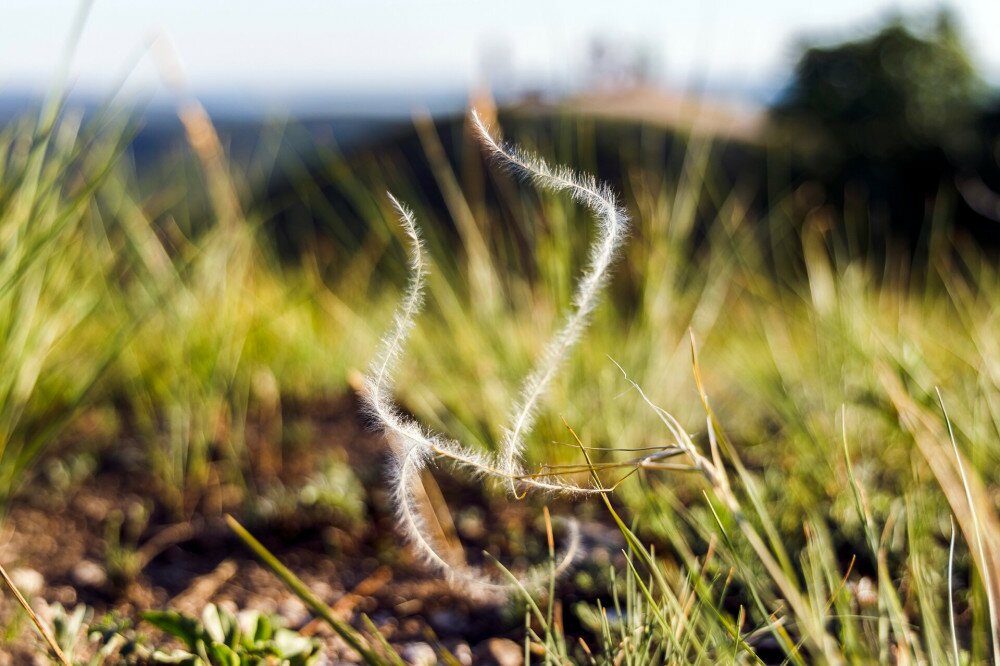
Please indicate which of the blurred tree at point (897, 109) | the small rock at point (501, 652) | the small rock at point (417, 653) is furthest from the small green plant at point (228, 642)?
the blurred tree at point (897, 109)

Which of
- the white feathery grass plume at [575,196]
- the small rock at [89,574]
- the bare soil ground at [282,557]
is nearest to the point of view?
the white feathery grass plume at [575,196]

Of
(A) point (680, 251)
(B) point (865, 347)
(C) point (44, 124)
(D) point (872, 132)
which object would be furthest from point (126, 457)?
(D) point (872, 132)

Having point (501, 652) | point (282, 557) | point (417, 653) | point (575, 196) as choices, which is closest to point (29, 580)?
point (282, 557)

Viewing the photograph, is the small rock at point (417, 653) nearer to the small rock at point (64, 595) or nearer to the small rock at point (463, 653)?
the small rock at point (463, 653)

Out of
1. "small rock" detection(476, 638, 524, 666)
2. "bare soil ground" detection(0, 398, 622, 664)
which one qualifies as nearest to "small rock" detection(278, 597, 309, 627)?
"bare soil ground" detection(0, 398, 622, 664)

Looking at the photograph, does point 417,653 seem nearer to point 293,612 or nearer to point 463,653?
point 463,653

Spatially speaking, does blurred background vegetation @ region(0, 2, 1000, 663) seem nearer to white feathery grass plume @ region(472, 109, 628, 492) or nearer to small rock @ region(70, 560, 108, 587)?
small rock @ region(70, 560, 108, 587)

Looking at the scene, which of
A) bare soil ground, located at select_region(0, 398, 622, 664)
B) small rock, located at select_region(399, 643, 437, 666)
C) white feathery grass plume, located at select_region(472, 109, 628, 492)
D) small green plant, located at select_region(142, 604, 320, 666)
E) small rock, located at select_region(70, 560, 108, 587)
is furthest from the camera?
small rock, located at select_region(70, 560, 108, 587)
